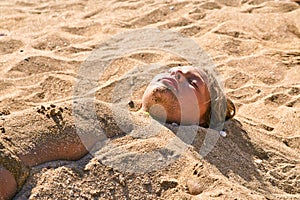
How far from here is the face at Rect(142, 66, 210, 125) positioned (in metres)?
2.98

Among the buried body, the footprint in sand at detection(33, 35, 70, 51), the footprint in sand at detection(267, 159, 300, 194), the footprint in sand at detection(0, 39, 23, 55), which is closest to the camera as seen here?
the buried body

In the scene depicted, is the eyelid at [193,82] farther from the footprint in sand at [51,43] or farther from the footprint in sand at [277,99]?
the footprint in sand at [51,43]

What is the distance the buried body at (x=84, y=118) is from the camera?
7.61ft

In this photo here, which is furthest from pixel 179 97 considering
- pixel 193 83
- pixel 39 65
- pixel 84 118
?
pixel 39 65

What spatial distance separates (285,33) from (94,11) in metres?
1.85

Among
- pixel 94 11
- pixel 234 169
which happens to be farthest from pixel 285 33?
pixel 234 169

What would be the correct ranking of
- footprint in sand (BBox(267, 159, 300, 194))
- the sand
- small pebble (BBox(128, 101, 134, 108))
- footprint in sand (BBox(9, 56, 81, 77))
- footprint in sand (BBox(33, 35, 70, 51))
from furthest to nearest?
footprint in sand (BBox(33, 35, 70, 51))
footprint in sand (BBox(9, 56, 81, 77))
small pebble (BBox(128, 101, 134, 108))
footprint in sand (BBox(267, 159, 300, 194))
the sand

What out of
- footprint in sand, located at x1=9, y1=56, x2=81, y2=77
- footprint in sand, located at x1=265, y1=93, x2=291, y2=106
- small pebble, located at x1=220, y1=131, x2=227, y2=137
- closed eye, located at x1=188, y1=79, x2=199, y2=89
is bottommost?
footprint in sand, located at x1=265, y1=93, x2=291, y2=106

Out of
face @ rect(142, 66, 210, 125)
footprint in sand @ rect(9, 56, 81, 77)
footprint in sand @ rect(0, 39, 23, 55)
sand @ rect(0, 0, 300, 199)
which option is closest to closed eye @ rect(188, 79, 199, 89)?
face @ rect(142, 66, 210, 125)

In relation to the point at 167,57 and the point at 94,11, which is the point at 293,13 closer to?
A: the point at 167,57

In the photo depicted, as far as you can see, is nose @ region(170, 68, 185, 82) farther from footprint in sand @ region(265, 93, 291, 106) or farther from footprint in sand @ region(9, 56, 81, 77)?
footprint in sand @ region(9, 56, 81, 77)

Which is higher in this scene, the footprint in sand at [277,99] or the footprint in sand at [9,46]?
the footprint in sand at [9,46]

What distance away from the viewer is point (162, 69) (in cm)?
409

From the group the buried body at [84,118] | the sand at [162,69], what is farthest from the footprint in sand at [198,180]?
the buried body at [84,118]
